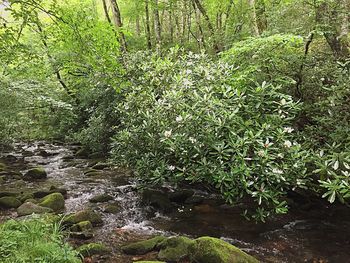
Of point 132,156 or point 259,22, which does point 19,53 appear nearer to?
point 132,156

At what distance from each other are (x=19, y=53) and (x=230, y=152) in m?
4.47

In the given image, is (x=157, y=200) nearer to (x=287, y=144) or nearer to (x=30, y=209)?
(x=30, y=209)

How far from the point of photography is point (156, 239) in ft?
19.0

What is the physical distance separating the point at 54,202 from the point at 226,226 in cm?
410

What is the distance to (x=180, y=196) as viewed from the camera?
8164 millimetres

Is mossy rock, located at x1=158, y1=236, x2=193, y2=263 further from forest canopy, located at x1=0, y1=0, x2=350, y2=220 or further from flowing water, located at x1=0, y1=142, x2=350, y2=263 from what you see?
forest canopy, located at x1=0, y1=0, x2=350, y2=220

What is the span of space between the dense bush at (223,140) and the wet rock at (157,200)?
1.13 m

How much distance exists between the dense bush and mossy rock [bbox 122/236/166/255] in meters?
1.22

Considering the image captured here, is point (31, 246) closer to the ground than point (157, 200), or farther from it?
farther from it

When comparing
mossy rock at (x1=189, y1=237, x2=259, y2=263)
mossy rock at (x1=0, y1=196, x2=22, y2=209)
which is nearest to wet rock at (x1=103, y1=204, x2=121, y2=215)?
mossy rock at (x1=0, y1=196, x2=22, y2=209)

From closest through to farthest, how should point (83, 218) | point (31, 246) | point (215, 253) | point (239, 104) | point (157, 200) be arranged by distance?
point (31, 246), point (215, 253), point (239, 104), point (83, 218), point (157, 200)

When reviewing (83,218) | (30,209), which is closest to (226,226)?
(83,218)

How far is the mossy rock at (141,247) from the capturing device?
5.48m

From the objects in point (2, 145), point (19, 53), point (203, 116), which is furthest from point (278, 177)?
point (2, 145)
